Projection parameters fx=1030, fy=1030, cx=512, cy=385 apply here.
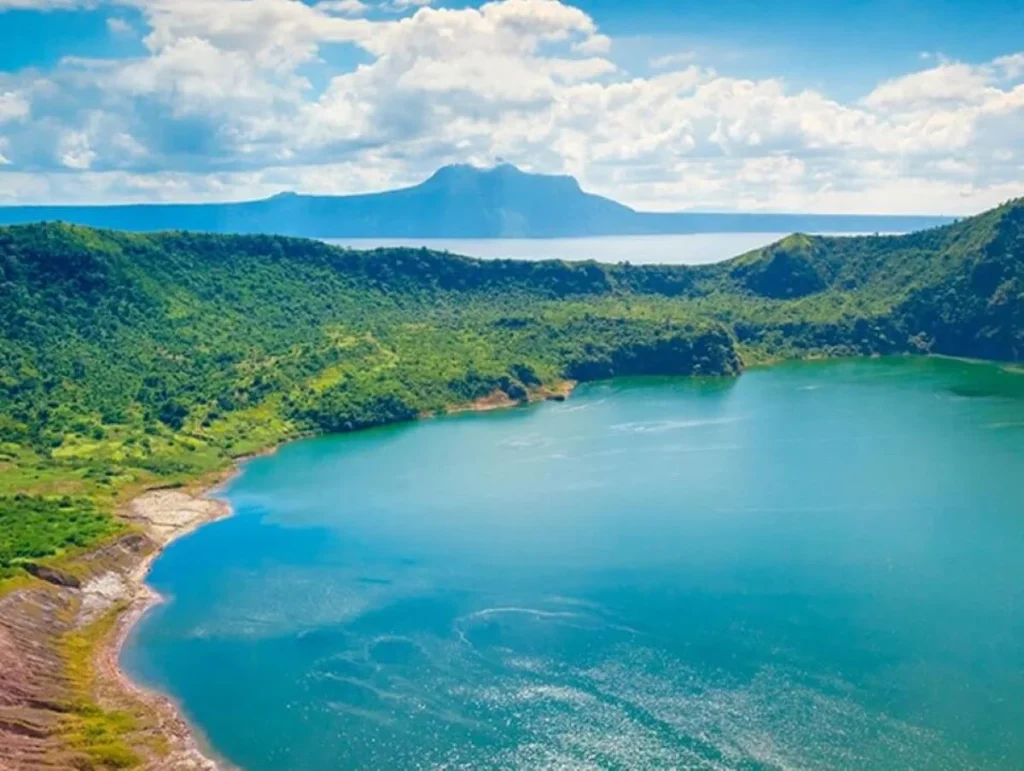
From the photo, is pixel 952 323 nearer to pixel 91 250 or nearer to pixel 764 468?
pixel 764 468

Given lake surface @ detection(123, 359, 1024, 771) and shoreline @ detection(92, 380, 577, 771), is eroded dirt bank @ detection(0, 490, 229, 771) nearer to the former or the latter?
shoreline @ detection(92, 380, 577, 771)

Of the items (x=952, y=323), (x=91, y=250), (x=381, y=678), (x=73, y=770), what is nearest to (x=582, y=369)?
(x=952, y=323)

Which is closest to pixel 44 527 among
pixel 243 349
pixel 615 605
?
pixel 615 605

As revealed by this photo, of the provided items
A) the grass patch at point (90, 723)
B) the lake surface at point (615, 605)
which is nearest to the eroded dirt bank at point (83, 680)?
the grass patch at point (90, 723)

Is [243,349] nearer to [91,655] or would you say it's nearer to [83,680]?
[91,655]

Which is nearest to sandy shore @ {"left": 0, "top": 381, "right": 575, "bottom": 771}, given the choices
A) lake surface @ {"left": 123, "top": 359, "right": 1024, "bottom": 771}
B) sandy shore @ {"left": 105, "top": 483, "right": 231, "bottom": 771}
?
sandy shore @ {"left": 105, "top": 483, "right": 231, "bottom": 771}

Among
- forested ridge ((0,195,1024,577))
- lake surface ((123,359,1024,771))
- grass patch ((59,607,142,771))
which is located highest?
forested ridge ((0,195,1024,577))
